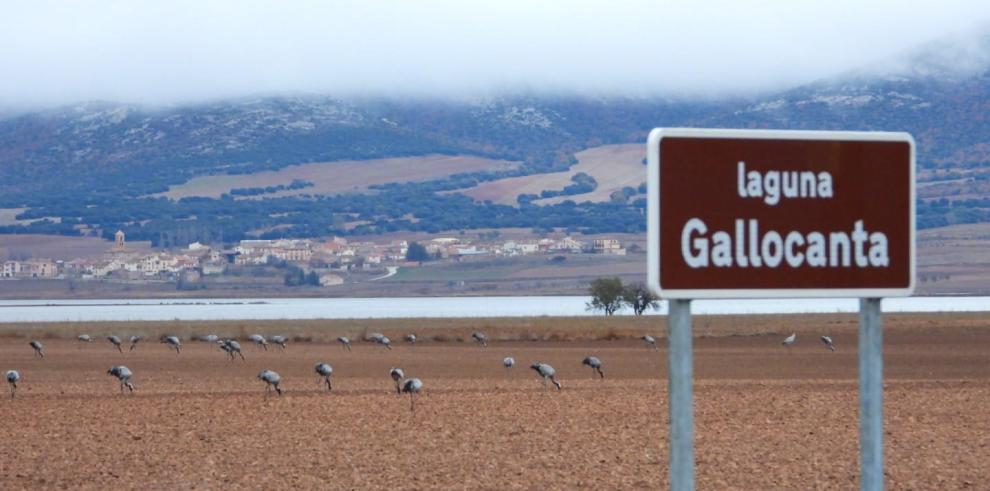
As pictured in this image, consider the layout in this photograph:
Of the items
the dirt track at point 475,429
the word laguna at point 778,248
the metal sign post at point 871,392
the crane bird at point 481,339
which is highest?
the word laguna at point 778,248

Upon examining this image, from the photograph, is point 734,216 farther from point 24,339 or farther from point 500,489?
point 24,339

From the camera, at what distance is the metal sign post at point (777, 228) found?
5289mm

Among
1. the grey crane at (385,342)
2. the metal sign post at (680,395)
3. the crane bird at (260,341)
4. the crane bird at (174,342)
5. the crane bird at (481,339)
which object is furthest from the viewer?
the crane bird at (481,339)

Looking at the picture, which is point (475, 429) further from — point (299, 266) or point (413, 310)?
point (299, 266)

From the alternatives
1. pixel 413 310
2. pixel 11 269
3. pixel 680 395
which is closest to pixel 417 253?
pixel 11 269

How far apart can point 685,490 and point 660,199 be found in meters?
0.93

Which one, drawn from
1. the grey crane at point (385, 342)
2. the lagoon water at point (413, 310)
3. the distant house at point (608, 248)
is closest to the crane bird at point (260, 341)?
the grey crane at point (385, 342)

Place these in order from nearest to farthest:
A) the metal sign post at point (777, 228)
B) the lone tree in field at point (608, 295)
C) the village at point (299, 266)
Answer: the metal sign post at point (777, 228), the lone tree in field at point (608, 295), the village at point (299, 266)

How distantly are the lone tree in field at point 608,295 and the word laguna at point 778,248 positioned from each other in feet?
285

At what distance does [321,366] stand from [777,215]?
86.6ft

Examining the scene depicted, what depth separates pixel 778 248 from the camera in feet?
17.8

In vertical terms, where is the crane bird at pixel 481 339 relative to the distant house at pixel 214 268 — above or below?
below

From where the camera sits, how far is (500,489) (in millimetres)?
14922

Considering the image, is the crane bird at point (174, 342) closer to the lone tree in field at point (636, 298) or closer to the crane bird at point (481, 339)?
the crane bird at point (481, 339)
